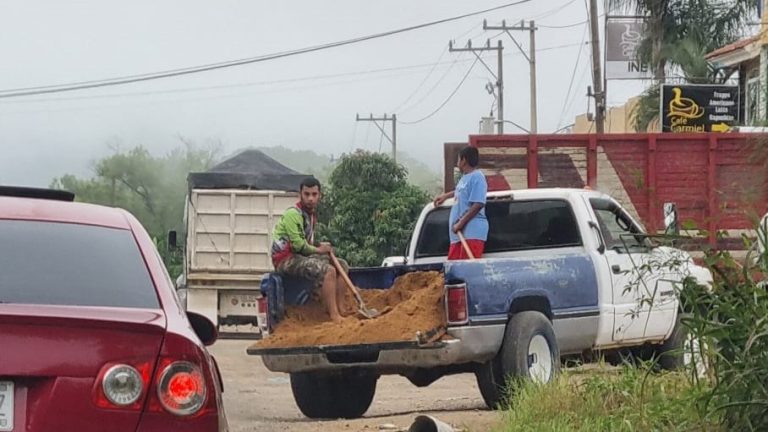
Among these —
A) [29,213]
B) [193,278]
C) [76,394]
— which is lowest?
[193,278]

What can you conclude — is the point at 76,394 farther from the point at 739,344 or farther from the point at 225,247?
the point at 225,247

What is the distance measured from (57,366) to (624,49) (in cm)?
3504

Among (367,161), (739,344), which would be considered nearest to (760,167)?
(739,344)

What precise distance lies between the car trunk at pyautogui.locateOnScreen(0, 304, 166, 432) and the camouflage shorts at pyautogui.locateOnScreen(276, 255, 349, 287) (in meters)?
5.85

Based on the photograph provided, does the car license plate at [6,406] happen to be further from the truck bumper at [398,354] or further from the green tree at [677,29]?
the green tree at [677,29]

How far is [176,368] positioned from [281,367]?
5.54 meters

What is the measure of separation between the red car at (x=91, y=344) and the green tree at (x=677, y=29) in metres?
30.7

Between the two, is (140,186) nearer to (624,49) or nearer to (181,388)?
(624,49)

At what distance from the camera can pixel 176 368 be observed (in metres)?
4.52

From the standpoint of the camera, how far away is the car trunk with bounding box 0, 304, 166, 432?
14.0 feet

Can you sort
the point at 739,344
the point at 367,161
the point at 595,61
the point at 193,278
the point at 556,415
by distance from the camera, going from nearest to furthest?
the point at 739,344, the point at 556,415, the point at 193,278, the point at 595,61, the point at 367,161

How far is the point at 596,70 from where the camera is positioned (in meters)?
33.6

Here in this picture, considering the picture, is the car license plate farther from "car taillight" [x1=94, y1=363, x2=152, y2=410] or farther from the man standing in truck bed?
the man standing in truck bed

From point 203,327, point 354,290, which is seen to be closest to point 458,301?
point 354,290
